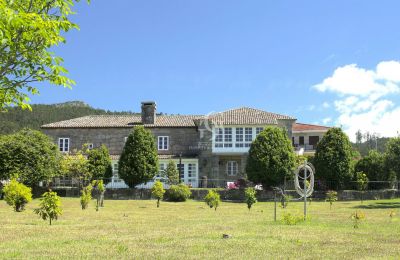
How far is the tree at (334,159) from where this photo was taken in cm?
3634

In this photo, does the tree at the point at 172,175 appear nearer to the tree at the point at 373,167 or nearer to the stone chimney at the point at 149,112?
the stone chimney at the point at 149,112

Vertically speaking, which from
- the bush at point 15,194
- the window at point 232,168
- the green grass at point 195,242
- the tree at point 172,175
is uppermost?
the window at point 232,168

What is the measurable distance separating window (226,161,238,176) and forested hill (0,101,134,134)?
4420cm

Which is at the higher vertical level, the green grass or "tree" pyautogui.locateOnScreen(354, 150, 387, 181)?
"tree" pyautogui.locateOnScreen(354, 150, 387, 181)

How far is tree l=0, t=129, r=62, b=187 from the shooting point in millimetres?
34031

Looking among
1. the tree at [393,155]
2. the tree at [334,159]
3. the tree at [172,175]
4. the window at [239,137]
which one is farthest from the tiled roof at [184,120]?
the tree at [393,155]

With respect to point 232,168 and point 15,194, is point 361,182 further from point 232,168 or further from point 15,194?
point 15,194

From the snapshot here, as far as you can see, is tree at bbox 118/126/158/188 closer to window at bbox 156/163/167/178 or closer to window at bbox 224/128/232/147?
window at bbox 156/163/167/178

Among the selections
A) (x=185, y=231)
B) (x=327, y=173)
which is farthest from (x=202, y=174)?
(x=185, y=231)

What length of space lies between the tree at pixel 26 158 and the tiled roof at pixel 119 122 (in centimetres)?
1089

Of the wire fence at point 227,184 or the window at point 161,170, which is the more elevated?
the window at point 161,170

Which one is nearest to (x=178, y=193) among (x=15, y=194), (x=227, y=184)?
(x=227, y=184)

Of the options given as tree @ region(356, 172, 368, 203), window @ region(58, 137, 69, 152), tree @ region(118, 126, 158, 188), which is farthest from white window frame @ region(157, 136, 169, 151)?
tree @ region(356, 172, 368, 203)

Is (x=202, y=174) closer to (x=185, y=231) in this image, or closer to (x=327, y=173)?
(x=327, y=173)
